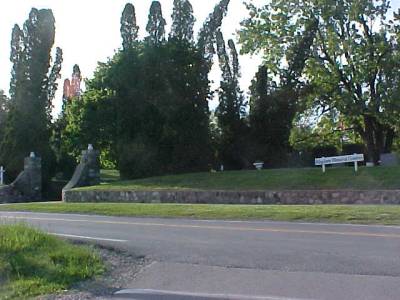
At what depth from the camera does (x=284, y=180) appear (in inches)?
958

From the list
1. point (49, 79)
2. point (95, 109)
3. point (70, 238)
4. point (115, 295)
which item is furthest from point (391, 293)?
point (49, 79)

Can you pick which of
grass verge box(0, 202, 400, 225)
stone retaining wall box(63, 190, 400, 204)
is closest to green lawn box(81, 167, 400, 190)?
stone retaining wall box(63, 190, 400, 204)

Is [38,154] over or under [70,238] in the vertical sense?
over

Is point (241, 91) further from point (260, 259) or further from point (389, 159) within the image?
point (260, 259)

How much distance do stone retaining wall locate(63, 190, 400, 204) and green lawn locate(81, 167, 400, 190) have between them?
0.40 metres

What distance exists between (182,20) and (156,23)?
5.21ft

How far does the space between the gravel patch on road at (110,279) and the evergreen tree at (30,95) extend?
97.2 feet

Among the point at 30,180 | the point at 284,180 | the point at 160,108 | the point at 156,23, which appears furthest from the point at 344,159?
the point at 30,180

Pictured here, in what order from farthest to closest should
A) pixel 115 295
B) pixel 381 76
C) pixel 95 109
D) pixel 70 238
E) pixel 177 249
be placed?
pixel 95 109 → pixel 381 76 → pixel 70 238 → pixel 177 249 → pixel 115 295

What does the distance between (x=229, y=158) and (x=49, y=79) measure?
14875 mm

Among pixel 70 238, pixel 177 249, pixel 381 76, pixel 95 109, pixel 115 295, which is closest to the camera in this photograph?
pixel 115 295

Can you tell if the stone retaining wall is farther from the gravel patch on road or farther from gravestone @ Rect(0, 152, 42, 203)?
the gravel patch on road

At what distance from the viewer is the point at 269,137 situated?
116ft

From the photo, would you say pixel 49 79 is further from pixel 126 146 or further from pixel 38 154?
pixel 126 146
